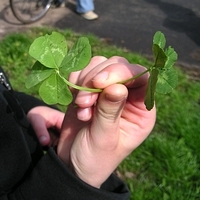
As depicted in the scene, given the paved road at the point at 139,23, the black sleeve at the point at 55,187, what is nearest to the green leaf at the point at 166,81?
the black sleeve at the point at 55,187

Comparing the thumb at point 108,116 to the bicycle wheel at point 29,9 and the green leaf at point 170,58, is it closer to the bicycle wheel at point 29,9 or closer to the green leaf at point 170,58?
the green leaf at point 170,58

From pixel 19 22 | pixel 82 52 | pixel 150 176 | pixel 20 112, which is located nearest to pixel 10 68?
pixel 19 22

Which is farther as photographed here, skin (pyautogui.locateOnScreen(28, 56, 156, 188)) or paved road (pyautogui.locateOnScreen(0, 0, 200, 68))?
paved road (pyautogui.locateOnScreen(0, 0, 200, 68))

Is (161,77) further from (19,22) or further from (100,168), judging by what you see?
(19,22)

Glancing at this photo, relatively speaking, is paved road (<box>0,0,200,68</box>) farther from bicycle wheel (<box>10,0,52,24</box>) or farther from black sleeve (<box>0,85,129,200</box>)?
black sleeve (<box>0,85,129,200</box>)

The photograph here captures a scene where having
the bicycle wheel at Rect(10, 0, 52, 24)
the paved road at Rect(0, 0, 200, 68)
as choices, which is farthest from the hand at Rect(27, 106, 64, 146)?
the bicycle wheel at Rect(10, 0, 52, 24)
